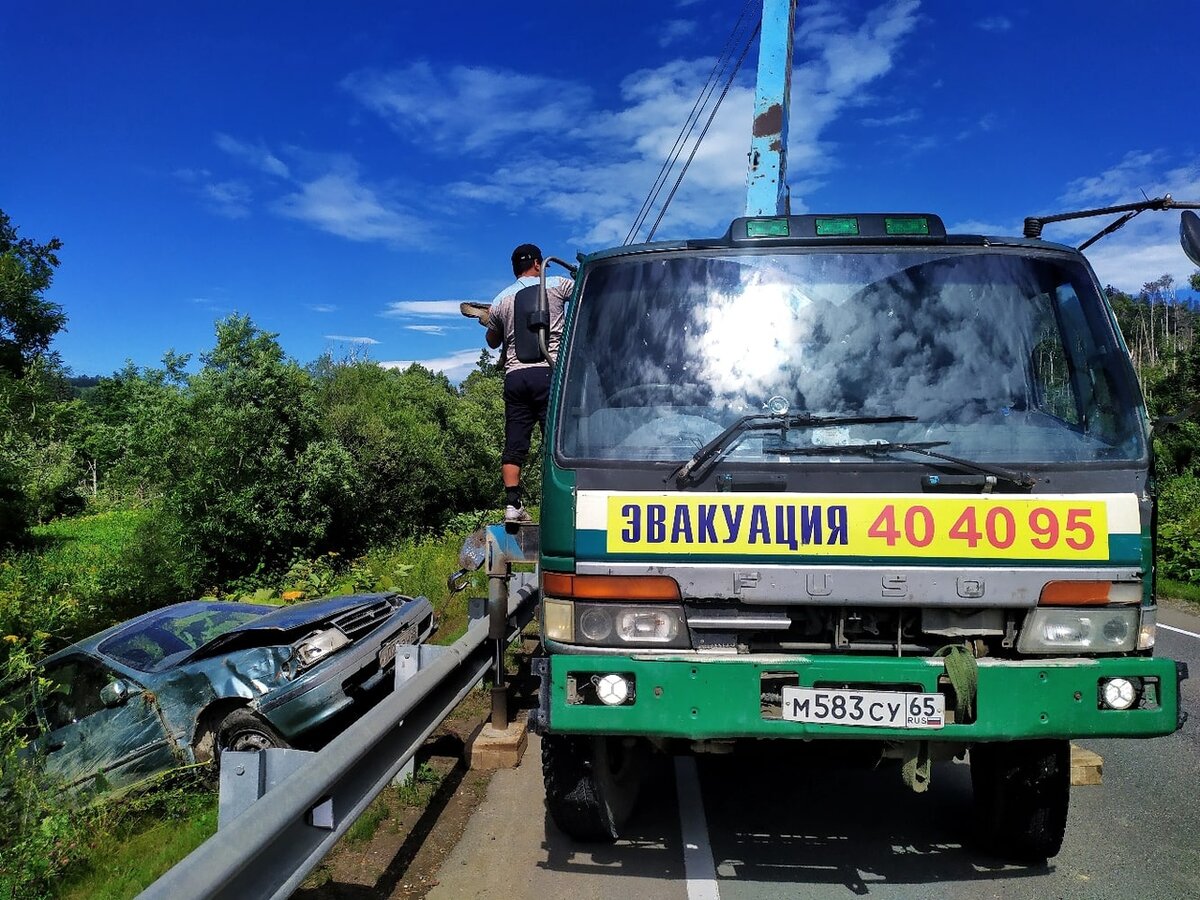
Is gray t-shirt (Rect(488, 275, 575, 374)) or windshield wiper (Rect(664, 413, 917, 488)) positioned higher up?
gray t-shirt (Rect(488, 275, 575, 374))

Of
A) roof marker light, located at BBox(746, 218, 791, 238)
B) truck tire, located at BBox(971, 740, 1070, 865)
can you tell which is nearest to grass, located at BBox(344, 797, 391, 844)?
truck tire, located at BBox(971, 740, 1070, 865)

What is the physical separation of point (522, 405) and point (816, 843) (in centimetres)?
296

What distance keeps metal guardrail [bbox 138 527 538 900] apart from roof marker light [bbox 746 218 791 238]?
1.94m

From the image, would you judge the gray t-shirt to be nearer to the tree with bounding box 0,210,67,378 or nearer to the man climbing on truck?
the man climbing on truck

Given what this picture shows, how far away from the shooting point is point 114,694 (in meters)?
6.01

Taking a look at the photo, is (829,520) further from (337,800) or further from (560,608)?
(337,800)

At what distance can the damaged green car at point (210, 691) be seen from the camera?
5.76 metres

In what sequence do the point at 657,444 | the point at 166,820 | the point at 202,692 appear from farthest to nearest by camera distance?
the point at 202,692 < the point at 166,820 < the point at 657,444

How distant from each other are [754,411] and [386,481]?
2011 centimetres

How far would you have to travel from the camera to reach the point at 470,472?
2744 cm

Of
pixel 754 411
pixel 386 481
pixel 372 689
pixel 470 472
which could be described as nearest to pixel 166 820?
pixel 372 689

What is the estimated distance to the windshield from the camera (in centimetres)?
336

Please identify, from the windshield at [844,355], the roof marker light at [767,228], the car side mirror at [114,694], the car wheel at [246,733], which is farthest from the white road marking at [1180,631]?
the car side mirror at [114,694]

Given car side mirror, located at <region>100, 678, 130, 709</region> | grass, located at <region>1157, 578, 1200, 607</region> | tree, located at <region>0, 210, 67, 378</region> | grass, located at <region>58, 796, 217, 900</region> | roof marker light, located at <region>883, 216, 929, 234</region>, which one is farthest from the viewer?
tree, located at <region>0, 210, 67, 378</region>
